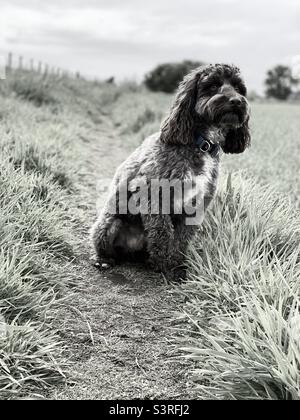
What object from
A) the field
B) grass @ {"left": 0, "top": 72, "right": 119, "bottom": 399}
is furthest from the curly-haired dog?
grass @ {"left": 0, "top": 72, "right": 119, "bottom": 399}

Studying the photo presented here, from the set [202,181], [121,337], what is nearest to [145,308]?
[121,337]

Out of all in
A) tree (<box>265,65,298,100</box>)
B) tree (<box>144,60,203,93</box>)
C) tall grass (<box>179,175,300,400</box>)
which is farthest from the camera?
tree (<box>265,65,298,100</box>)

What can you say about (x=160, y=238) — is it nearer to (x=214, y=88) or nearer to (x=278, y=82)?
(x=214, y=88)

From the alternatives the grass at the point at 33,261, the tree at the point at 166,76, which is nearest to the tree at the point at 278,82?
the tree at the point at 166,76

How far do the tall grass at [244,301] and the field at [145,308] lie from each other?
10mm

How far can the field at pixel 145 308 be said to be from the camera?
2.59m

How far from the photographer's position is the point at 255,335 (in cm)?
269

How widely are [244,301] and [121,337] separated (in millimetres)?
851

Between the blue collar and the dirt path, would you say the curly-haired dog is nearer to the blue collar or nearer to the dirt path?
the blue collar

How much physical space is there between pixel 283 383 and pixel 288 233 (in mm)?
2057

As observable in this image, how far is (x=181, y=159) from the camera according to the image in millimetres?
4004

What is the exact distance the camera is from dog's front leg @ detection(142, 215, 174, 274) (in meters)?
4.07

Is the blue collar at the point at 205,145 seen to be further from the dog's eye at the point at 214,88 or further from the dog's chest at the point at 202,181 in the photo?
the dog's eye at the point at 214,88

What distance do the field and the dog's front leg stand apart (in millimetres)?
177
